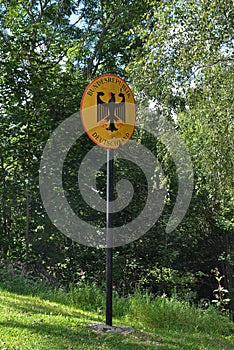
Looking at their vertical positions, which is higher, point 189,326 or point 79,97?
point 79,97

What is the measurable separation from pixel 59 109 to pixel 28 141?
31.6 inches

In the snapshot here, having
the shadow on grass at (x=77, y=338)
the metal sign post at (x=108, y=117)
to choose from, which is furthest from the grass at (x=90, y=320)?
the metal sign post at (x=108, y=117)

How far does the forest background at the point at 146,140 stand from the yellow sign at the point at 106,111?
21.0 inches

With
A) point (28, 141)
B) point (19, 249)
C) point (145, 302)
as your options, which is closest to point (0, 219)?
point (19, 249)

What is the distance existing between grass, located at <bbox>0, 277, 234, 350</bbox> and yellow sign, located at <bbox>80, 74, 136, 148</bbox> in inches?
67.8

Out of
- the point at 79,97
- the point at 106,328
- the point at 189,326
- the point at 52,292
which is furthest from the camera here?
the point at 79,97

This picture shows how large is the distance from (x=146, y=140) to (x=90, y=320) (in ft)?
13.4

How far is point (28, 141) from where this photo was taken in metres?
7.26

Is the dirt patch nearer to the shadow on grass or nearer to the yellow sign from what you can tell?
the shadow on grass

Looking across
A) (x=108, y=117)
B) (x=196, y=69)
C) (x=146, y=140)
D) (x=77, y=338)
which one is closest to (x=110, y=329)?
(x=77, y=338)

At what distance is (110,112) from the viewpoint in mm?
4359

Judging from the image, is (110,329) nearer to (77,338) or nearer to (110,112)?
(77,338)

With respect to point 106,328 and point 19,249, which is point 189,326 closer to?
point 106,328

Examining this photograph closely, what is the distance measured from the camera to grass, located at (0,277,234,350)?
377cm
